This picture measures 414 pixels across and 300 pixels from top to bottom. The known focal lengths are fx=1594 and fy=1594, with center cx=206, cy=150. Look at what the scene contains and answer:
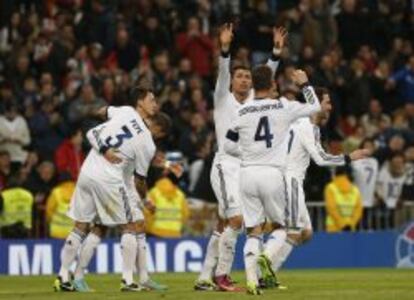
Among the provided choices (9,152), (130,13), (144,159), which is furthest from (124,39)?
(144,159)

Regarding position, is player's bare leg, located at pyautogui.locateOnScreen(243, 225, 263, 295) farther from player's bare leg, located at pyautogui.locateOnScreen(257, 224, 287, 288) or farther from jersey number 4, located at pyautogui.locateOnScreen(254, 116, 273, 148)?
jersey number 4, located at pyautogui.locateOnScreen(254, 116, 273, 148)

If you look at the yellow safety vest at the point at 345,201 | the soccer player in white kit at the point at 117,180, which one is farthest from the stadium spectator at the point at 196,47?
the soccer player in white kit at the point at 117,180

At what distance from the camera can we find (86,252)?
1898 centimetres

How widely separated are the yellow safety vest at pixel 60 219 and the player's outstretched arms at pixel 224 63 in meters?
7.99

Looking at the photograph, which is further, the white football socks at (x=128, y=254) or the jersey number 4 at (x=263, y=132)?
the white football socks at (x=128, y=254)

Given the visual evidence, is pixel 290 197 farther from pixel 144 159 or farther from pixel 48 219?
pixel 48 219

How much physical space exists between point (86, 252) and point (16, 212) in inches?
296

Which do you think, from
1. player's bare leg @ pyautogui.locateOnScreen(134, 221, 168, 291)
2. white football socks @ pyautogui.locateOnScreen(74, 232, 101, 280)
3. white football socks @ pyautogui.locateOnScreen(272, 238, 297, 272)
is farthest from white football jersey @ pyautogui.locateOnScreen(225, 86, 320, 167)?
white football socks @ pyautogui.locateOnScreen(74, 232, 101, 280)

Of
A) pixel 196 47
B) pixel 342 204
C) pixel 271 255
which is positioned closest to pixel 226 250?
pixel 271 255

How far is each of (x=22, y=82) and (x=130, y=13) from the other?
3.43 m

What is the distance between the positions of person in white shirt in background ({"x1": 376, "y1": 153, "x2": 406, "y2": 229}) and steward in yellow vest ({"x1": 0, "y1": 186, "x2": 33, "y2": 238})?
644 cm

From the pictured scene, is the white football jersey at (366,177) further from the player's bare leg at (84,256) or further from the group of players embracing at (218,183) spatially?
the player's bare leg at (84,256)

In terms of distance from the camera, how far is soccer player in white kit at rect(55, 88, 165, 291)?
18.8 m

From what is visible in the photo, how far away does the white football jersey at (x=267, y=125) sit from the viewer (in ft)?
57.6
